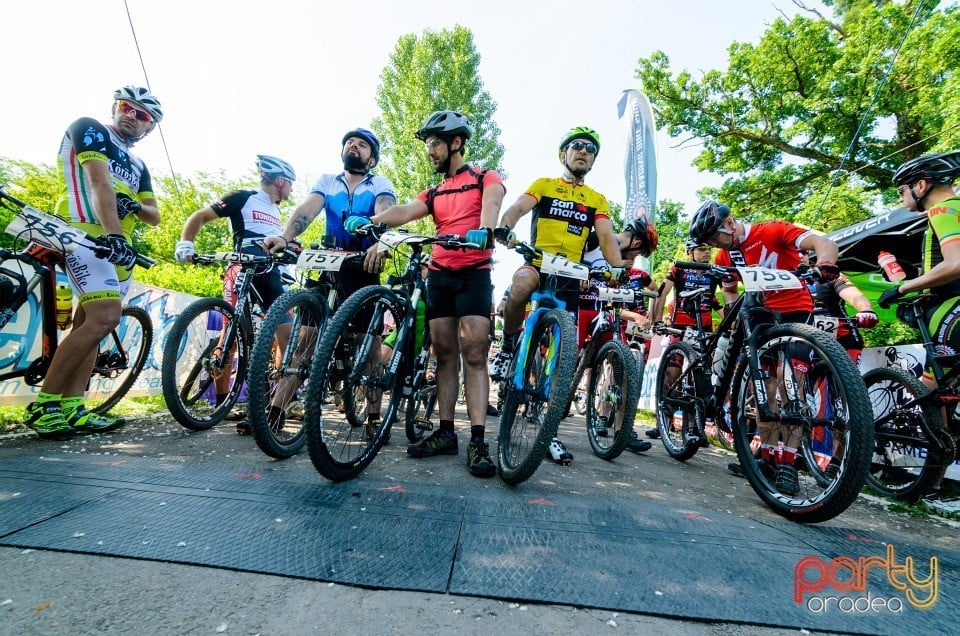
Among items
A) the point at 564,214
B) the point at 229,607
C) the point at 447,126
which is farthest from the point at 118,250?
the point at 564,214

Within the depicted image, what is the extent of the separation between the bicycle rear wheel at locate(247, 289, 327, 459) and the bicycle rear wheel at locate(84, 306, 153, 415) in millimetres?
1786

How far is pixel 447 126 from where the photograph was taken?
9.39 ft

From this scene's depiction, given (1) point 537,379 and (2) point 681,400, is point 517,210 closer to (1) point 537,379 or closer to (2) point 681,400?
(1) point 537,379

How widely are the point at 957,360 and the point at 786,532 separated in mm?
1844

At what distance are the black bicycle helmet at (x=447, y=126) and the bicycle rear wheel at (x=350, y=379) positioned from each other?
3.89 ft

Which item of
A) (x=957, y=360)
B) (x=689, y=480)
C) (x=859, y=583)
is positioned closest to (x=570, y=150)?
(x=689, y=480)

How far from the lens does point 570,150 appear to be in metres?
3.45

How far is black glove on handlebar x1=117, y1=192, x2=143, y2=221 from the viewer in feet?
10.3

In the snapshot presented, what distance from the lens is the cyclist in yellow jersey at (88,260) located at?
2.76 meters

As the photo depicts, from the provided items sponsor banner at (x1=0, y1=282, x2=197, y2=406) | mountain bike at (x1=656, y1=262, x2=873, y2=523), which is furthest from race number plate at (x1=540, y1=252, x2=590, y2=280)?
sponsor banner at (x1=0, y1=282, x2=197, y2=406)

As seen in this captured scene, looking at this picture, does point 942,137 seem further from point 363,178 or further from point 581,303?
point 363,178

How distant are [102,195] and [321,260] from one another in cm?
176

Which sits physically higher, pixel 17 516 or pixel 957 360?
pixel 957 360

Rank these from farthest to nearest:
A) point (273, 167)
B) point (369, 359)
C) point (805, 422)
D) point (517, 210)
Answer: point (273, 167) < point (517, 210) < point (369, 359) < point (805, 422)
